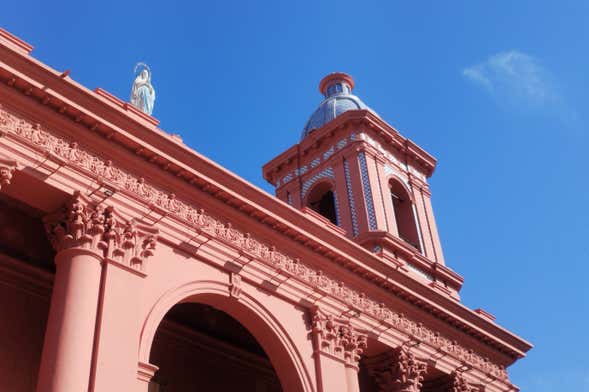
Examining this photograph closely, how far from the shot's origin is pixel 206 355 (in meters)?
16.6

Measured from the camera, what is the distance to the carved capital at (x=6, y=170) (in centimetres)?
1094

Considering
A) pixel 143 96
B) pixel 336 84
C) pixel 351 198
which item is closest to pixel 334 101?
pixel 336 84

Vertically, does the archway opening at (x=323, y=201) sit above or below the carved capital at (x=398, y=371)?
above

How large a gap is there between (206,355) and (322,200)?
350 inches

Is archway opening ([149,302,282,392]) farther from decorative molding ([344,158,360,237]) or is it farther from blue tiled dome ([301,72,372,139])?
blue tiled dome ([301,72,372,139])

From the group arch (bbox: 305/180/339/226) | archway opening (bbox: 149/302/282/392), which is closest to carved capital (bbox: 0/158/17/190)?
archway opening (bbox: 149/302/282/392)

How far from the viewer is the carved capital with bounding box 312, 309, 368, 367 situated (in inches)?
579

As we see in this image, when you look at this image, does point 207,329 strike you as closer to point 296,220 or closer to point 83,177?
point 296,220

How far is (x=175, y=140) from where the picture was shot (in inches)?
544

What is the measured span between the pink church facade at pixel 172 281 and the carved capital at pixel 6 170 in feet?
0.11

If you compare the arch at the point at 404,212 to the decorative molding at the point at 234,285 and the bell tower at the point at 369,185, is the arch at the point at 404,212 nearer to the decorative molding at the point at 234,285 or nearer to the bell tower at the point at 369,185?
the bell tower at the point at 369,185

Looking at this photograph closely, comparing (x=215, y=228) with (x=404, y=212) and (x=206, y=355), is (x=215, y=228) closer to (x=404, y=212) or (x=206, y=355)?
(x=206, y=355)

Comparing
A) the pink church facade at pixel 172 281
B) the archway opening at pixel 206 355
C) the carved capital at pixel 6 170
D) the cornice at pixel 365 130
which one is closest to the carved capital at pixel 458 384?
the pink church facade at pixel 172 281

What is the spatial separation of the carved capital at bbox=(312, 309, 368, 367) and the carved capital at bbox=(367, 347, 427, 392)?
1.11m
